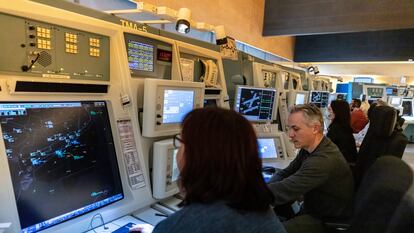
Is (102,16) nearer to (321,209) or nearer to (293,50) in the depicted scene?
(321,209)

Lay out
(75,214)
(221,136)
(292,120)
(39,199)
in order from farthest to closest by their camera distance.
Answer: (292,120) < (75,214) < (39,199) < (221,136)

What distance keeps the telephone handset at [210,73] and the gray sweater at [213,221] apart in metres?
1.45

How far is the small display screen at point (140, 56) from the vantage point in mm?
1686

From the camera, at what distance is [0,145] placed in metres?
1.09

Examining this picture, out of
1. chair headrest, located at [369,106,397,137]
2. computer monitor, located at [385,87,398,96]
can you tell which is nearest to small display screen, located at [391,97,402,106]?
computer monitor, located at [385,87,398,96]

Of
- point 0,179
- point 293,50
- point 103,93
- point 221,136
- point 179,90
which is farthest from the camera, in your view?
point 293,50

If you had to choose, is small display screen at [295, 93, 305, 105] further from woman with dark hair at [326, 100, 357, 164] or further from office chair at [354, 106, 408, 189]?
office chair at [354, 106, 408, 189]

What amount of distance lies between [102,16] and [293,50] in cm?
893

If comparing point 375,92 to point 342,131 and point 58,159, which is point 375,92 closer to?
point 342,131

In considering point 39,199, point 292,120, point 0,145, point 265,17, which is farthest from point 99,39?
point 265,17

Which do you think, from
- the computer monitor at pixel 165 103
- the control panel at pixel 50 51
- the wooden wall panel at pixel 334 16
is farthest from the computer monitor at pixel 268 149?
the wooden wall panel at pixel 334 16

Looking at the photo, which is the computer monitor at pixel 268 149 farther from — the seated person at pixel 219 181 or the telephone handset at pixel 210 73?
the seated person at pixel 219 181

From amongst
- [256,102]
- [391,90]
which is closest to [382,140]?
[256,102]

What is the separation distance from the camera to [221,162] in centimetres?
85
